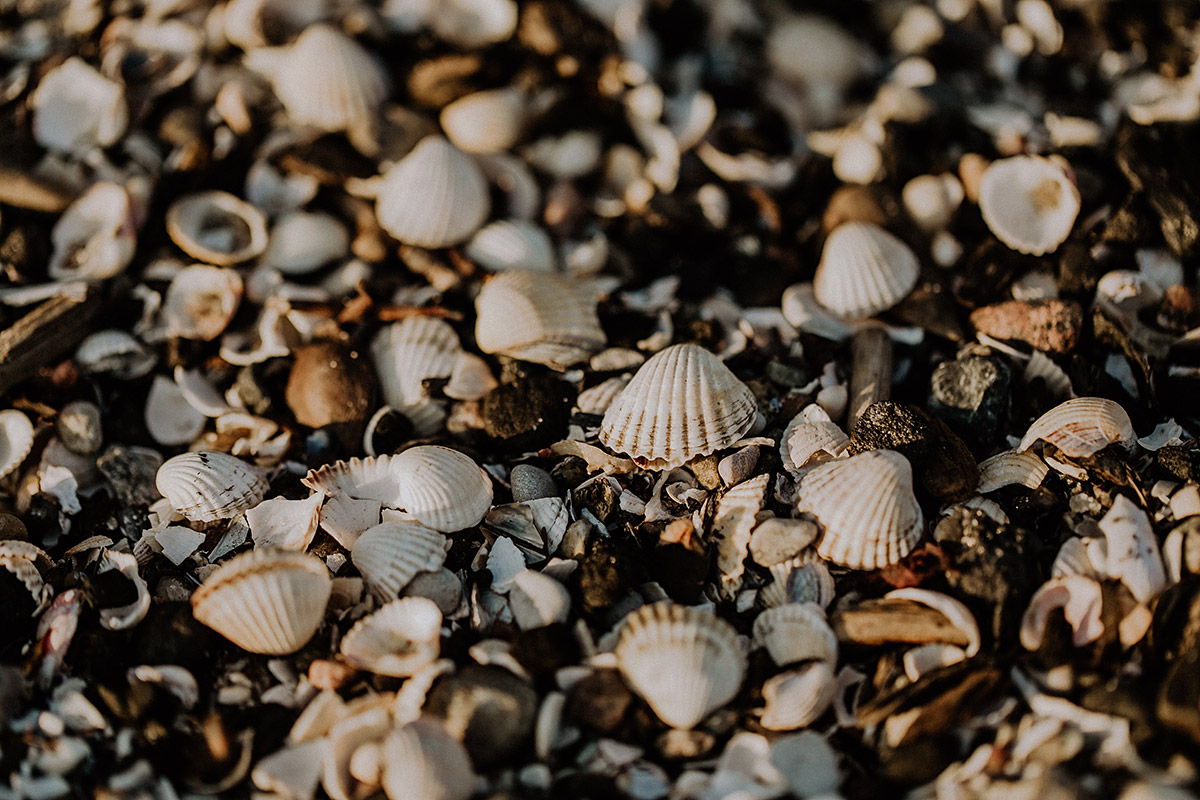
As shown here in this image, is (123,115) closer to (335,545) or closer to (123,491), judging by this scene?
(123,491)

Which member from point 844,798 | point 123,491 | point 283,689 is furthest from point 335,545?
point 844,798

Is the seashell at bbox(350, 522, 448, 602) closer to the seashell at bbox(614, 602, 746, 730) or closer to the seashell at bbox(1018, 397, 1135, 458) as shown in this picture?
the seashell at bbox(614, 602, 746, 730)

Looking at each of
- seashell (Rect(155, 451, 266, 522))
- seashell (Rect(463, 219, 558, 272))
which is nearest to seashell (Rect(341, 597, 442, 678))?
seashell (Rect(155, 451, 266, 522))

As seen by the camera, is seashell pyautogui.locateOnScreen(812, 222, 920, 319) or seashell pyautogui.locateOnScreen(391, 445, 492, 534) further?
seashell pyautogui.locateOnScreen(812, 222, 920, 319)

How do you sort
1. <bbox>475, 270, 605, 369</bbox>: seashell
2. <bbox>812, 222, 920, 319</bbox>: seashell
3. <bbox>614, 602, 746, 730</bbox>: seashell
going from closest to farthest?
<bbox>614, 602, 746, 730</bbox>: seashell, <bbox>475, 270, 605, 369</bbox>: seashell, <bbox>812, 222, 920, 319</bbox>: seashell

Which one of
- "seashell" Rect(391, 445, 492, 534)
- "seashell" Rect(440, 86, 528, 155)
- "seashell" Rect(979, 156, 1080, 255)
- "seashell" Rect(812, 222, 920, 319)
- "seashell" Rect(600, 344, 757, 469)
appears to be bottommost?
"seashell" Rect(391, 445, 492, 534)

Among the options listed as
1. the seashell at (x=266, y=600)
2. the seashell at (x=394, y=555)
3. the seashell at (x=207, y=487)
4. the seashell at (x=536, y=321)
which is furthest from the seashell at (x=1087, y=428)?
the seashell at (x=207, y=487)

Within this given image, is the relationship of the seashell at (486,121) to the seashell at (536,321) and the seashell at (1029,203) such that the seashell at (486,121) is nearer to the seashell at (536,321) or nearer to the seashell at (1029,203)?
the seashell at (536,321)
